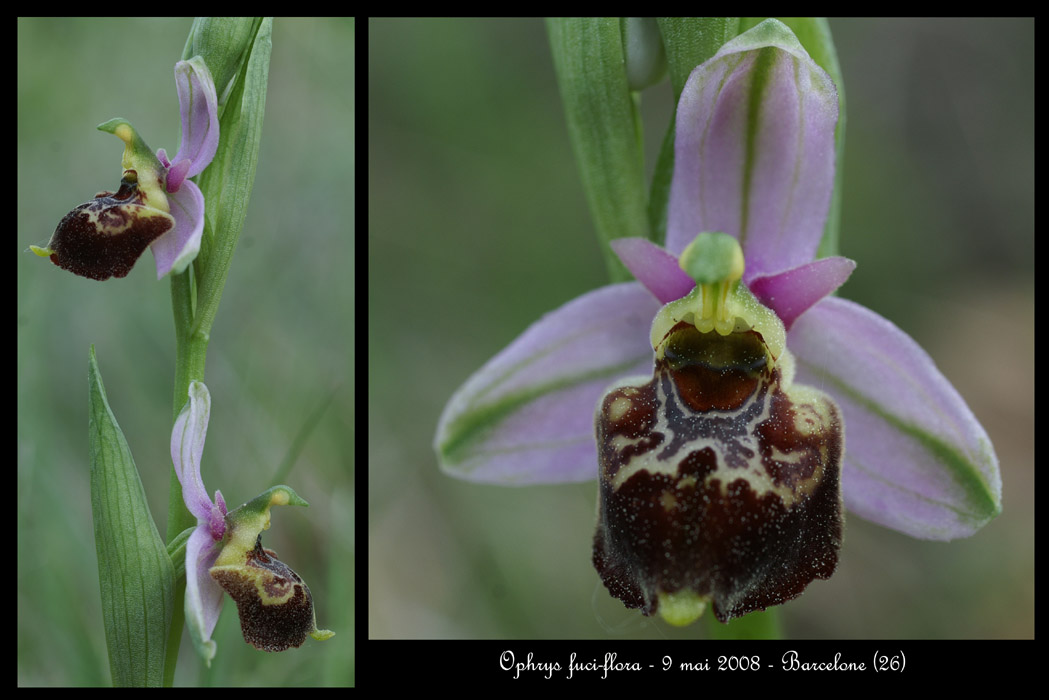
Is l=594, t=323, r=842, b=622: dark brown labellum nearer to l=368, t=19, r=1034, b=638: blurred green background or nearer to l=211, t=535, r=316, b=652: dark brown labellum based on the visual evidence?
l=211, t=535, r=316, b=652: dark brown labellum

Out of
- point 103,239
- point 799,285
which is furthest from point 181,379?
point 799,285

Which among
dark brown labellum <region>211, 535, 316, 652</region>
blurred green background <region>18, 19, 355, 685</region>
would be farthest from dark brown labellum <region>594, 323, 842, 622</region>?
blurred green background <region>18, 19, 355, 685</region>

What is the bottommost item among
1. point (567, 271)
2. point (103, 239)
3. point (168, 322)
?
point (103, 239)

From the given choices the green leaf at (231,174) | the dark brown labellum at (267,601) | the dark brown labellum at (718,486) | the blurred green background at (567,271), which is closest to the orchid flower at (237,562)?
the dark brown labellum at (267,601)

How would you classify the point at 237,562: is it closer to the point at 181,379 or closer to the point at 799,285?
the point at 181,379

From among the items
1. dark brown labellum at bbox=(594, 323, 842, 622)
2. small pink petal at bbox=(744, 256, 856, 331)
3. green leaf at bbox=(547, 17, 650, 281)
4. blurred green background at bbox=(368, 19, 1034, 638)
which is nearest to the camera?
dark brown labellum at bbox=(594, 323, 842, 622)

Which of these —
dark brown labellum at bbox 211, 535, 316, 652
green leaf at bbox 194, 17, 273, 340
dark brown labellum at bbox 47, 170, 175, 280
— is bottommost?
dark brown labellum at bbox 211, 535, 316, 652
